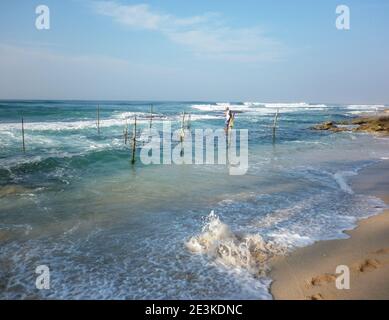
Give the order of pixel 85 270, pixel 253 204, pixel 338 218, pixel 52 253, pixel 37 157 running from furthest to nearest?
pixel 37 157 → pixel 253 204 → pixel 338 218 → pixel 52 253 → pixel 85 270

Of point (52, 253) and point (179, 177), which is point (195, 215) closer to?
point (52, 253)

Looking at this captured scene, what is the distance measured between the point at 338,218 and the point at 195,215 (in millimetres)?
4058

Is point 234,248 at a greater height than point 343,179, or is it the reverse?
point 343,179

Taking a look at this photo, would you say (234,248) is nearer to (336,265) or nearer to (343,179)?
(336,265)

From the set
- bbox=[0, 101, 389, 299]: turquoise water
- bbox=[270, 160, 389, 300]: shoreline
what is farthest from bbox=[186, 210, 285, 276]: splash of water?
bbox=[270, 160, 389, 300]: shoreline

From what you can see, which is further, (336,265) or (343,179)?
(343,179)

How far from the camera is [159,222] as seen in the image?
368 inches

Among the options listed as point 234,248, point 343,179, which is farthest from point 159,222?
point 343,179

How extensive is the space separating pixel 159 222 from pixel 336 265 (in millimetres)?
4594

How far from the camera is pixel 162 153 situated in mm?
21984

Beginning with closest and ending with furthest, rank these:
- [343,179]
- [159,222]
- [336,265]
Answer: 1. [336,265]
2. [159,222]
3. [343,179]

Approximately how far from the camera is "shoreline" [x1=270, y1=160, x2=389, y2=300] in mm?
5770

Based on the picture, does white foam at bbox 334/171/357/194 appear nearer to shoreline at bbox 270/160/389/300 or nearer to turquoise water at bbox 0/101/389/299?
turquoise water at bbox 0/101/389/299
